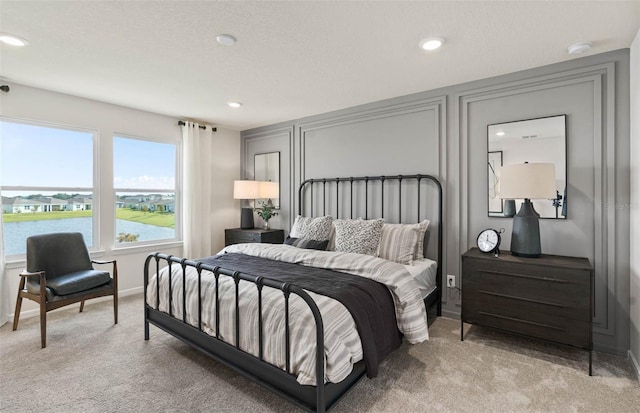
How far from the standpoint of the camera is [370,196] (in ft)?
12.7

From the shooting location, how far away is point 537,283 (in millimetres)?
2410

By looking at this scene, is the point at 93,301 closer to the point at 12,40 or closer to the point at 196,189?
the point at 196,189

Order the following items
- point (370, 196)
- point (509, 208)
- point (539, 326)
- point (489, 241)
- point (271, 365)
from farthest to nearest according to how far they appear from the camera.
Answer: point (370, 196) → point (509, 208) → point (489, 241) → point (539, 326) → point (271, 365)

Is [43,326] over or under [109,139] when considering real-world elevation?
under

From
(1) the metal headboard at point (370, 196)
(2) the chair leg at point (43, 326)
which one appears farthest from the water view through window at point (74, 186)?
(1) the metal headboard at point (370, 196)

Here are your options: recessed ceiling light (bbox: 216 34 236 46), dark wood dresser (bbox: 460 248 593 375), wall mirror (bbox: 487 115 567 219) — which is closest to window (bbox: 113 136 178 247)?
recessed ceiling light (bbox: 216 34 236 46)

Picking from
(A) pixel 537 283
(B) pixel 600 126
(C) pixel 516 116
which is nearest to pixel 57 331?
(A) pixel 537 283

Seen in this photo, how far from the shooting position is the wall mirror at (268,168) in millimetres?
4898

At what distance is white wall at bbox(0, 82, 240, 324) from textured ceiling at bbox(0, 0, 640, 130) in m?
0.20

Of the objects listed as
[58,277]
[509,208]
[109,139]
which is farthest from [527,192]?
[109,139]

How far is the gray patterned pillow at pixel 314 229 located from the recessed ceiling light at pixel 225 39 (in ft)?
6.91

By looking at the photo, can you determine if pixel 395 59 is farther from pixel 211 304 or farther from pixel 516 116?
pixel 211 304

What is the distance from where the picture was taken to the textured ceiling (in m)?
1.97

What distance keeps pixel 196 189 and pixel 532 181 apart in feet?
13.6
